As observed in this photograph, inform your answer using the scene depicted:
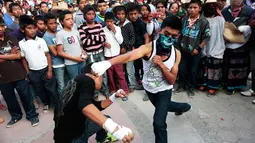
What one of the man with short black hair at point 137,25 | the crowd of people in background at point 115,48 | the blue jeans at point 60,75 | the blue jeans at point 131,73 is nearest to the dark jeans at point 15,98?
the crowd of people in background at point 115,48

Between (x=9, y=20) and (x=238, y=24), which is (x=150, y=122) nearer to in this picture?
(x=238, y=24)

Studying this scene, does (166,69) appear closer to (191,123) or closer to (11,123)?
(191,123)

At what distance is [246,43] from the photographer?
3.86 meters

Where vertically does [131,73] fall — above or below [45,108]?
above

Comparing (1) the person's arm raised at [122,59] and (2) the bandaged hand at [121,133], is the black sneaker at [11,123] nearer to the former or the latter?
(1) the person's arm raised at [122,59]

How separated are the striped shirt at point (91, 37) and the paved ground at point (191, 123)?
1.14 meters

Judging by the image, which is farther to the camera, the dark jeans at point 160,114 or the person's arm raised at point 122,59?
the dark jeans at point 160,114

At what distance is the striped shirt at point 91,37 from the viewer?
3.72 meters

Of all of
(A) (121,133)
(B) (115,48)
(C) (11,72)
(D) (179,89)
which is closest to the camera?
(A) (121,133)

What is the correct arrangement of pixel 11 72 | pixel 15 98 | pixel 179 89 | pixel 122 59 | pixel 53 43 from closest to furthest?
pixel 122 59 → pixel 11 72 → pixel 15 98 → pixel 53 43 → pixel 179 89

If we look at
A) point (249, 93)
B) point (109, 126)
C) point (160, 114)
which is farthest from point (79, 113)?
point (249, 93)

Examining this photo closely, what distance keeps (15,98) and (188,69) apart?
315cm

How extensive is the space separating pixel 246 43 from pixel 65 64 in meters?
3.24

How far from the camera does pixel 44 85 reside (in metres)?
3.65
